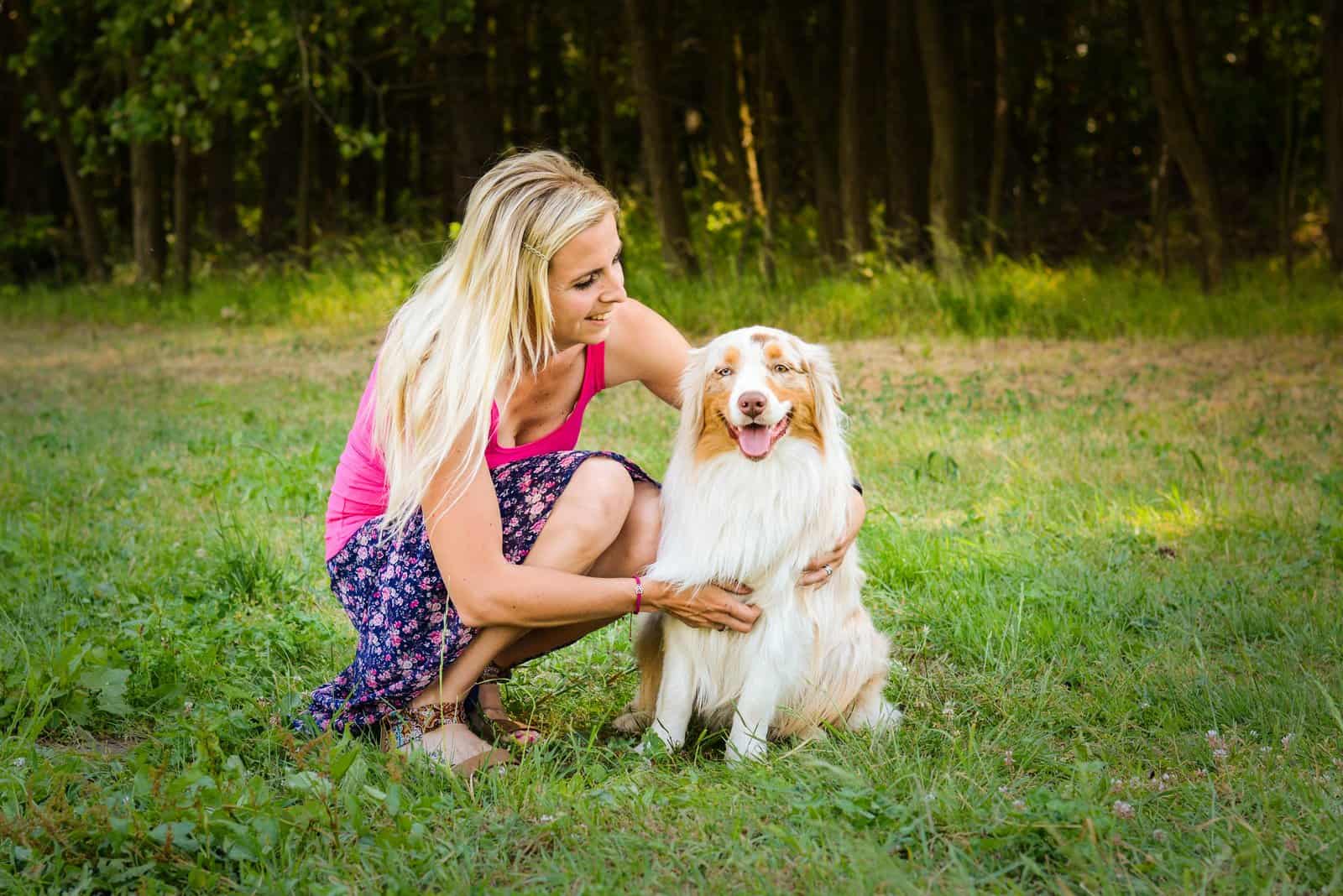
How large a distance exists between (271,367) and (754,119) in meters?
11.2

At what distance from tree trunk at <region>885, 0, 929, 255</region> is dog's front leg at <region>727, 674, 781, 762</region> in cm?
1005

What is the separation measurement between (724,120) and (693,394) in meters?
14.3

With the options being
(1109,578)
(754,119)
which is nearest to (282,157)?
(754,119)

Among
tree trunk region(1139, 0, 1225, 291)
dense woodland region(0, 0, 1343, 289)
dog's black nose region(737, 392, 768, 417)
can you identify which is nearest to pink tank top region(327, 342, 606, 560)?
dog's black nose region(737, 392, 768, 417)

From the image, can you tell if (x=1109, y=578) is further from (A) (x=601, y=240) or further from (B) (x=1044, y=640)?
(A) (x=601, y=240)

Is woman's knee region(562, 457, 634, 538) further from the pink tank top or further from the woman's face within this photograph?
the woman's face

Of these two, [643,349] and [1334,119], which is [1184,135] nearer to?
[1334,119]

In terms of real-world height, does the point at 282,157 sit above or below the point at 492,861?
above

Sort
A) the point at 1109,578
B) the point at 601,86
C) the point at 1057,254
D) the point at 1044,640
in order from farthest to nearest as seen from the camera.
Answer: the point at 601,86 < the point at 1057,254 < the point at 1109,578 < the point at 1044,640

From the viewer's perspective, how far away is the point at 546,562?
336cm

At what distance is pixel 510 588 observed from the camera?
3254 millimetres

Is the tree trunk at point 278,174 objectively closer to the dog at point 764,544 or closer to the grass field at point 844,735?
the grass field at point 844,735

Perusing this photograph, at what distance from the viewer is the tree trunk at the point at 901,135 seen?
14109 mm

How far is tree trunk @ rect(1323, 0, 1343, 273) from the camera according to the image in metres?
11.3
